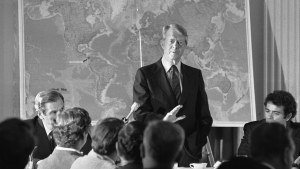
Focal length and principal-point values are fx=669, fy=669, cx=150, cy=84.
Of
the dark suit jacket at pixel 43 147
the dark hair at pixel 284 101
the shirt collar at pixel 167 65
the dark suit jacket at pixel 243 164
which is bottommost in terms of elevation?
the dark suit jacket at pixel 43 147

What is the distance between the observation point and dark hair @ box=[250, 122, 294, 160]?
96.7 inches

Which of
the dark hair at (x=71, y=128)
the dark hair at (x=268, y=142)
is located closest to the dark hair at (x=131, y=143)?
the dark hair at (x=268, y=142)

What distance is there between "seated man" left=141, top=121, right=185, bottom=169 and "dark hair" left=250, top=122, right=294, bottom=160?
291mm

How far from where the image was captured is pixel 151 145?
2.46 m

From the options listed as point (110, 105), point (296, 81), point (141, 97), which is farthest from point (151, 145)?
point (296, 81)

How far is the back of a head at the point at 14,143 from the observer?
2.09 metres

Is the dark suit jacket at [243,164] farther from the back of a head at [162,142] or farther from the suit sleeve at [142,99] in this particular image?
the suit sleeve at [142,99]

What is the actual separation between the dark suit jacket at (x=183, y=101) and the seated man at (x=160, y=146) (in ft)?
6.63

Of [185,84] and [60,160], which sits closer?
[60,160]

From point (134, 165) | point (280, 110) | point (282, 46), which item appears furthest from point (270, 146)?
point (282, 46)

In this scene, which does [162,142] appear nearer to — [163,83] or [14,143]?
[14,143]

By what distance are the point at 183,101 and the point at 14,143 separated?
2.60 metres

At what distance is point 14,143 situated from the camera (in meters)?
2.10

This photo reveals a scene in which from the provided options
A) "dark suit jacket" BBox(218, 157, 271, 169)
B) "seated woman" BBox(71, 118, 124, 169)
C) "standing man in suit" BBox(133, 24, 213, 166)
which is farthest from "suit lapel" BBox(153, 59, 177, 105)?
"dark suit jacket" BBox(218, 157, 271, 169)
